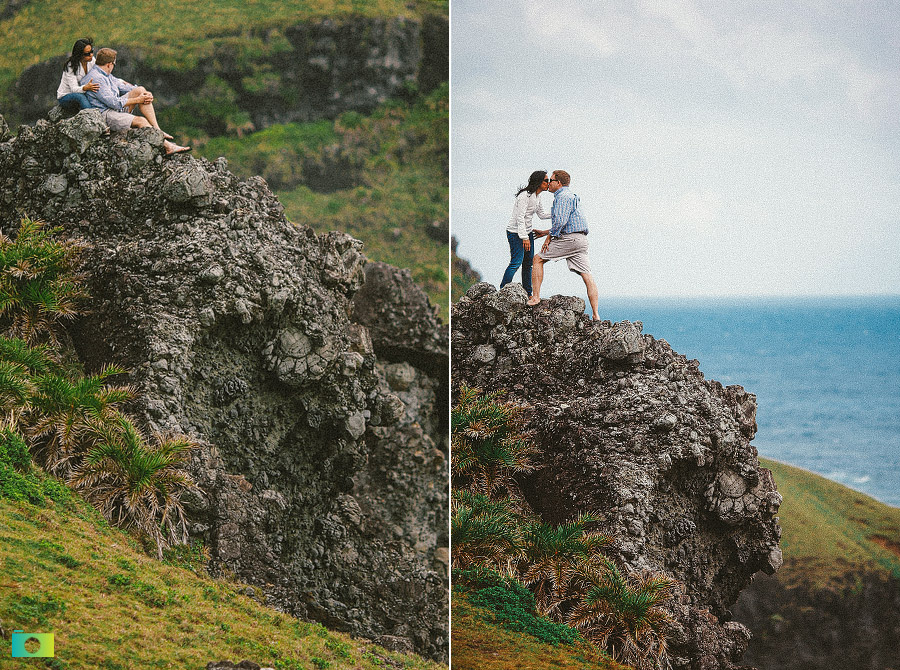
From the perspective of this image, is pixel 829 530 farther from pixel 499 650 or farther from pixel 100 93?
pixel 100 93

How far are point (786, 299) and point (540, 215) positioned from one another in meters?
2.05

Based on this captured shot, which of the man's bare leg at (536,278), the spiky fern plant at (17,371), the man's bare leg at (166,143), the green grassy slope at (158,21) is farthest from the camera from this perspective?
the green grassy slope at (158,21)

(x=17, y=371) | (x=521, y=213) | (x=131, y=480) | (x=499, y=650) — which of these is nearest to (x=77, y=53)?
(x=17, y=371)

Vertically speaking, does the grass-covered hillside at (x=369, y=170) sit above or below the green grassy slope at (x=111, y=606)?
Result: above

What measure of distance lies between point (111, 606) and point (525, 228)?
4.15 meters

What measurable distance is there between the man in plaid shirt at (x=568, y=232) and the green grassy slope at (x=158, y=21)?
21.1 ft

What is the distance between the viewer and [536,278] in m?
6.11

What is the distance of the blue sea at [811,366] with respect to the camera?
16.0 feet

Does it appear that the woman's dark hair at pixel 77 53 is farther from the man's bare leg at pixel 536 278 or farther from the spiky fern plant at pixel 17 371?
the man's bare leg at pixel 536 278

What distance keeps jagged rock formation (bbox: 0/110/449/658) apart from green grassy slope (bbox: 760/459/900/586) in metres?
3.79

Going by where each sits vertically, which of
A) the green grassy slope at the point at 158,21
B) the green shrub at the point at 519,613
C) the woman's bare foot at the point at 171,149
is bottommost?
the green shrub at the point at 519,613

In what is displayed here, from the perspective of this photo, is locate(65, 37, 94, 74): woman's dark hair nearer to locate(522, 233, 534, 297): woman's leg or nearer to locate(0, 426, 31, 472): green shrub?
locate(0, 426, 31, 472): green shrub

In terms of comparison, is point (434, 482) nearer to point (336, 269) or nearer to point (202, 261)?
point (336, 269)

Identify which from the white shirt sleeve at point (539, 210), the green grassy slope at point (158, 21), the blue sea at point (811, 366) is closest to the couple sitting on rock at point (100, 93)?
the green grassy slope at point (158, 21)
